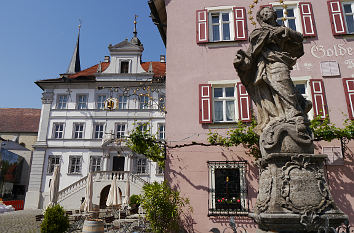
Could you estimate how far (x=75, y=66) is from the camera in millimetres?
33062

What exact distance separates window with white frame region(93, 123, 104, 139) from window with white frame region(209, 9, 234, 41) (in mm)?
16745

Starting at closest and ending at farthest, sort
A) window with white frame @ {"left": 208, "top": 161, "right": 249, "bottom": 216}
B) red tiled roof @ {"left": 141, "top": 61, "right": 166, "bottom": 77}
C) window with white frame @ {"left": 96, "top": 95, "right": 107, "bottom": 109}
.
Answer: window with white frame @ {"left": 208, "top": 161, "right": 249, "bottom": 216} < window with white frame @ {"left": 96, "top": 95, "right": 107, "bottom": 109} < red tiled roof @ {"left": 141, "top": 61, "right": 166, "bottom": 77}

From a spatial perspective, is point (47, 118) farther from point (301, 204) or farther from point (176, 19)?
point (301, 204)

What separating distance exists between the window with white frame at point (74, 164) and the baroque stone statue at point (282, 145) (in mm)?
22782

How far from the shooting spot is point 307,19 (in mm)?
10859

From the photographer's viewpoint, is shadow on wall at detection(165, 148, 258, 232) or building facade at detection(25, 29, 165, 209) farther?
building facade at detection(25, 29, 165, 209)

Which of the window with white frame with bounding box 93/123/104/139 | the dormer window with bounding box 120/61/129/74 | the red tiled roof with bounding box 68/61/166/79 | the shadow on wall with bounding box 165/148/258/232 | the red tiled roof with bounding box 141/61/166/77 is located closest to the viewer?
the shadow on wall with bounding box 165/148/258/232

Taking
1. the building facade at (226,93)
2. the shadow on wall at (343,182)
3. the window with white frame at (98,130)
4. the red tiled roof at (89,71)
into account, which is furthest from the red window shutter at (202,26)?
the red tiled roof at (89,71)

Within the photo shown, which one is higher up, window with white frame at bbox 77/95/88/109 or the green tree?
window with white frame at bbox 77/95/88/109

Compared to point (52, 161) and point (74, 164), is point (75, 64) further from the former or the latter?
point (74, 164)

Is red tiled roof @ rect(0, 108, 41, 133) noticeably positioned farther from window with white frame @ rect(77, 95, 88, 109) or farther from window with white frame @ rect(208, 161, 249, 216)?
window with white frame @ rect(208, 161, 249, 216)

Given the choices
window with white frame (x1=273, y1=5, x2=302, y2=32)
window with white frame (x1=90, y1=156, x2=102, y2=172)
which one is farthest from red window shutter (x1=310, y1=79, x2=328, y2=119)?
window with white frame (x1=90, y1=156, x2=102, y2=172)

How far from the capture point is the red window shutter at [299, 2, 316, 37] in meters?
10.6

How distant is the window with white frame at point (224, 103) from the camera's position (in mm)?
10391
